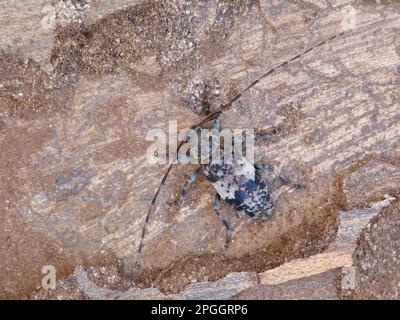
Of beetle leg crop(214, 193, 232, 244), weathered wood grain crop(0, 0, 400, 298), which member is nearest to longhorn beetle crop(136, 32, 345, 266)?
beetle leg crop(214, 193, 232, 244)

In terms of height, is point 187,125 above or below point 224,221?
above

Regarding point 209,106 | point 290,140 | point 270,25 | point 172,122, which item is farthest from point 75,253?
point 270,25

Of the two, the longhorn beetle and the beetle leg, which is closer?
the longhorn beetle

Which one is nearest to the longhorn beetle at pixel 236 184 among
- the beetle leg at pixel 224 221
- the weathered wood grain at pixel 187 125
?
the beetle leg at pixel 224 221

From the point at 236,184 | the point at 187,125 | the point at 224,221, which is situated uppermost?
the point at 187,125

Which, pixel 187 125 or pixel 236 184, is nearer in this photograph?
pixel 236 184

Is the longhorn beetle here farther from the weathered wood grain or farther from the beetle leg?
the weathered wood grain

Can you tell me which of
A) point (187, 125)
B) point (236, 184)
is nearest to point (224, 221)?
point (236, 184)

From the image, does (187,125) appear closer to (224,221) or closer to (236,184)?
(236,184)
